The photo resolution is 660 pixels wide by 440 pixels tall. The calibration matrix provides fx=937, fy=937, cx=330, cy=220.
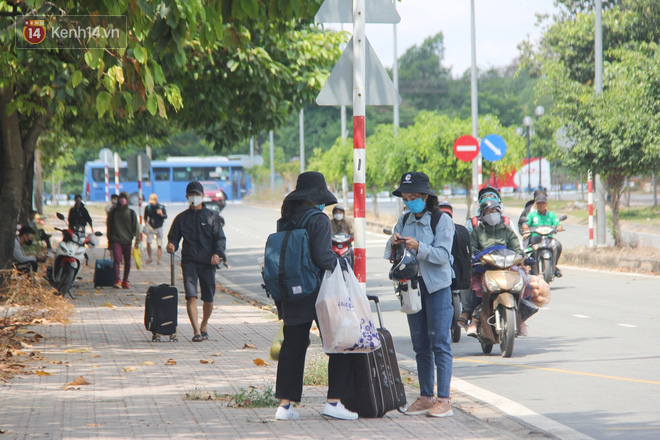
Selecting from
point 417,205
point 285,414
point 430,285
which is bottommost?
point 285,414

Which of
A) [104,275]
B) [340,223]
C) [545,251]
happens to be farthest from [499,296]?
[104,275]

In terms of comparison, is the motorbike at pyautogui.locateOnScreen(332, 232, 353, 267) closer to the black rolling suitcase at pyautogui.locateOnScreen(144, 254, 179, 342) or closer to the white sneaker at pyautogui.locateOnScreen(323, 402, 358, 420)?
the black rolling suitcase at pyautogui.locateOnScreen(144, 254, 179, 342)

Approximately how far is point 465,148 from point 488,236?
1301 centimetres

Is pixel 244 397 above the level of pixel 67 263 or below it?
below

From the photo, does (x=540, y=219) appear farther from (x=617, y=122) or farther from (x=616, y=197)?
(x=616, y=197)

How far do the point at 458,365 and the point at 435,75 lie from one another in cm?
8991

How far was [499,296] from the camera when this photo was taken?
948 cm

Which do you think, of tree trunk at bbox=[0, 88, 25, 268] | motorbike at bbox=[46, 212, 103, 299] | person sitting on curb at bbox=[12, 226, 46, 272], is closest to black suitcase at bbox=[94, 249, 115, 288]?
person sitting on curb at bbox=[12, 226, 46, 272]

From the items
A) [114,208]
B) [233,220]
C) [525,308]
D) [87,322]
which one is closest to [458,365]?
[525,308]

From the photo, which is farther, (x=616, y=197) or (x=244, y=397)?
(x=616, y=197)

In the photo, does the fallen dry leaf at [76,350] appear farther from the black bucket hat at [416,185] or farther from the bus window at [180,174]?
the bus window at [180,174]

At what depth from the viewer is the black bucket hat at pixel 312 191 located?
616cm

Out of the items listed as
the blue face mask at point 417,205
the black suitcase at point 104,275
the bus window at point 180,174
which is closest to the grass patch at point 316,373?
the blue face mask at point 417,205

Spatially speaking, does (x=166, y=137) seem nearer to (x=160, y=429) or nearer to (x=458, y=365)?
(x=458, y=365)
